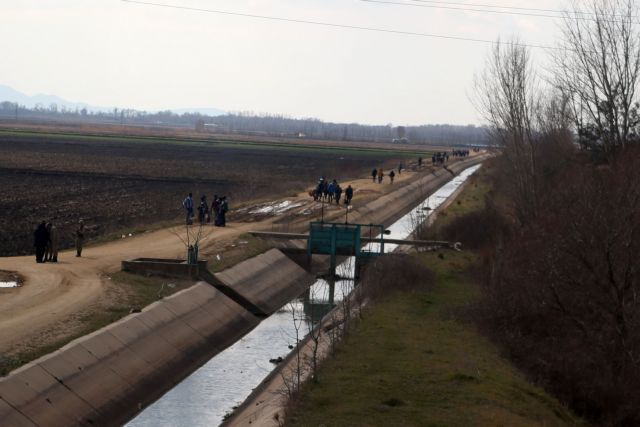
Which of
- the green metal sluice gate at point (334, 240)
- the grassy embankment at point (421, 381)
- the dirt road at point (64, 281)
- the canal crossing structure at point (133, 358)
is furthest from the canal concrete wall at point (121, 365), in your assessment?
the green metal sluice gate at point (334, 240)

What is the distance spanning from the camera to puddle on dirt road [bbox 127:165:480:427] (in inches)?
1018

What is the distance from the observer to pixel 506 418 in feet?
68.5

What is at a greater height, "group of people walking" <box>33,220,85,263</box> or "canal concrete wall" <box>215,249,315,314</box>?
"group of people walking" <box>33,220,85,263</box>

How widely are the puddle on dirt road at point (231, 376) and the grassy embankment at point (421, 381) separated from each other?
2.81 m

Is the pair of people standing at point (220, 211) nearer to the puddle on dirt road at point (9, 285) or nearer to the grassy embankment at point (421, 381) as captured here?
the grassy embankment at point (421, 381)

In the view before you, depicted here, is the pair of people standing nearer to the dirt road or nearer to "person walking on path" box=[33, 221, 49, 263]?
the dirt road

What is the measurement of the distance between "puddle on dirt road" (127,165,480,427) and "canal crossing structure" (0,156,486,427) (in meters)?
0.43

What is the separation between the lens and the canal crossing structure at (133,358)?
23.0 meters

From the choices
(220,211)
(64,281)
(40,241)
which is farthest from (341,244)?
(64,281)

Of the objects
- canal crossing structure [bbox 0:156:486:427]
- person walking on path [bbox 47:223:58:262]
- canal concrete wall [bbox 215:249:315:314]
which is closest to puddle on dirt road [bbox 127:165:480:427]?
canal crossing structure [bbox 0:156:486:427]

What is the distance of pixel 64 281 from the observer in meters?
34.1

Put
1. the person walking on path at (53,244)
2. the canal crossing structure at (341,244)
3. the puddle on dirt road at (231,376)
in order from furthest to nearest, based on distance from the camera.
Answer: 1. the canal crossing structure at (341,244)
2. the person walking on path at (53,244)
3. the puddle on dirt road at (231,376)

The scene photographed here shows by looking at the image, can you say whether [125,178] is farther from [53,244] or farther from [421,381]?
[421,381]

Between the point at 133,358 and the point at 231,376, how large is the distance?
3149mm
